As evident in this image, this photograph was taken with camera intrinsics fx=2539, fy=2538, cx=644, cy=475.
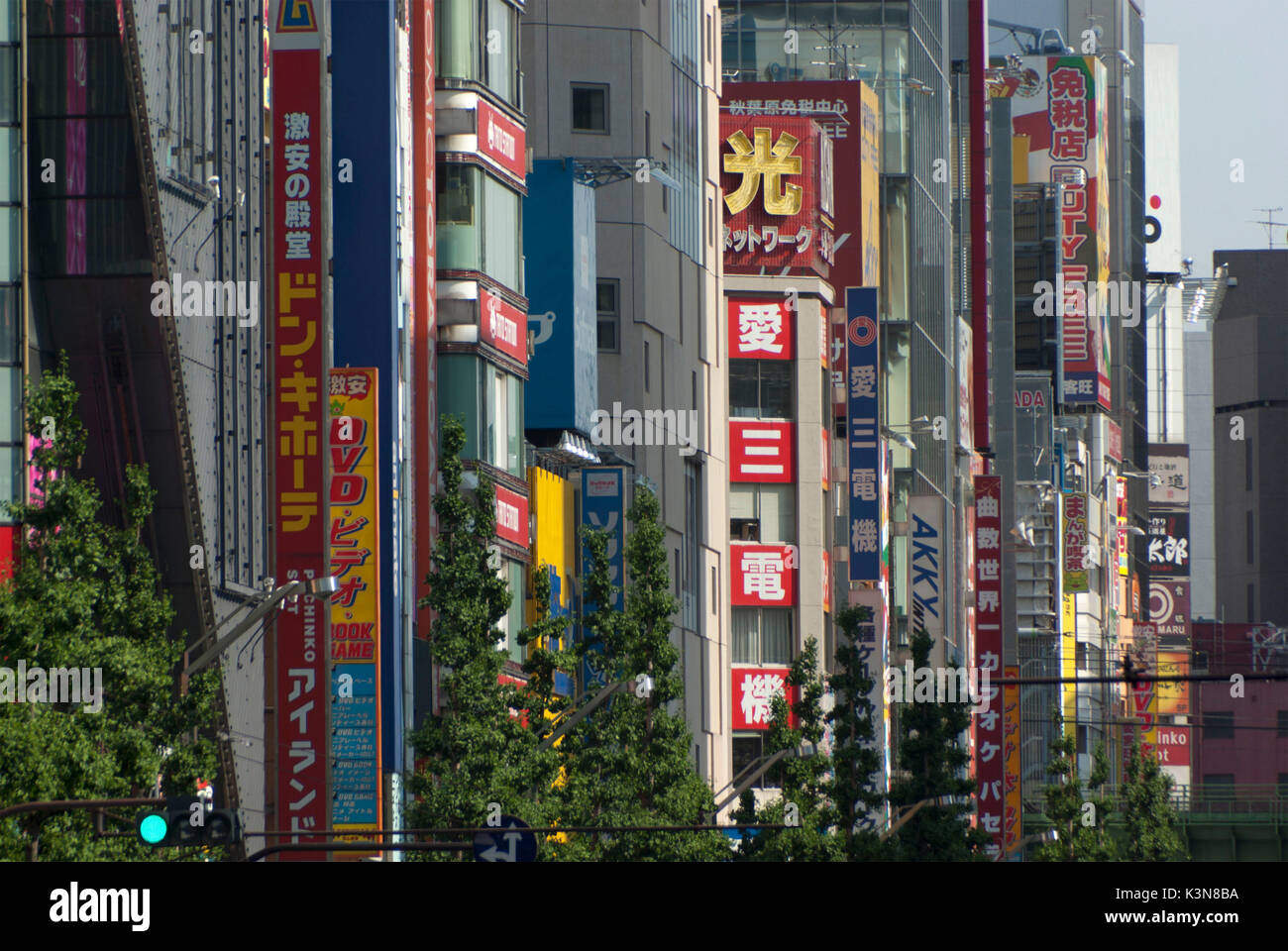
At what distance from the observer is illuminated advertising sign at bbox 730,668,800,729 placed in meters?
81.4

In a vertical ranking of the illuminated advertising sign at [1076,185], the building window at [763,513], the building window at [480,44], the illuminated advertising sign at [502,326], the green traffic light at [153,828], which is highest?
the illuminated advertising sign at [1076,185]

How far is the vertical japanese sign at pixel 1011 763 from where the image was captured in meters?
84.6

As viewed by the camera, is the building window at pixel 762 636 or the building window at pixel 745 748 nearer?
the building window at pixel 745 748

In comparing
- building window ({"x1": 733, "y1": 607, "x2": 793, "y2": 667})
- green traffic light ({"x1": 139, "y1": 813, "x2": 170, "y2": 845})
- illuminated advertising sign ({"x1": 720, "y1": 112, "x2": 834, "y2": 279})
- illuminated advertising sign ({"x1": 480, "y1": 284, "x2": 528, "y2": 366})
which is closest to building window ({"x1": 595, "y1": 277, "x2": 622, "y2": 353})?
illuminated advertising sign ({"x1": 480, "y1": 284, "x2": 528, "y2": 366})

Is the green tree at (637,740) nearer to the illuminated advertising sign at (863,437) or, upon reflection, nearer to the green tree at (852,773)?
the green tree at (852,773)

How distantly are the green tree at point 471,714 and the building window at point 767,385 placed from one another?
45.3 m

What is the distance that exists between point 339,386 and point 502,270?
10.2m

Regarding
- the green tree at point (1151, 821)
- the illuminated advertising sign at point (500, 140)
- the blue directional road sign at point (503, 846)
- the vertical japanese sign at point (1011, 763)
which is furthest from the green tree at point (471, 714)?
the green tree at point (1151, 821)

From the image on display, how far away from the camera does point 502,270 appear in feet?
177

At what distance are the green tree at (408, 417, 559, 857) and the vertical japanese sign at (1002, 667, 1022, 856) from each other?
46426 mm

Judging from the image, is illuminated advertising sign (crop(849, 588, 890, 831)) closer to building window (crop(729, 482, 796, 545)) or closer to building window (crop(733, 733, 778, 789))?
building window (crop(733, 733, 778, 789))

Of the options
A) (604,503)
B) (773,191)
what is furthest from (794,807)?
(773,191)

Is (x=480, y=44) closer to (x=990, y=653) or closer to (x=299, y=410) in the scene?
(x=299, y=410)

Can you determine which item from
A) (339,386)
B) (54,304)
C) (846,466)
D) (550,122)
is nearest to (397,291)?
(339,386)
